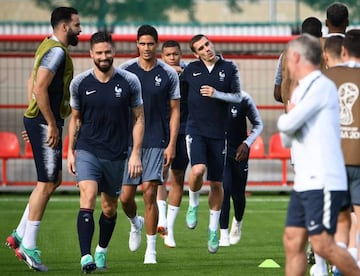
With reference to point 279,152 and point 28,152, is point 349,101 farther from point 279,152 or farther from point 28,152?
point 28,152

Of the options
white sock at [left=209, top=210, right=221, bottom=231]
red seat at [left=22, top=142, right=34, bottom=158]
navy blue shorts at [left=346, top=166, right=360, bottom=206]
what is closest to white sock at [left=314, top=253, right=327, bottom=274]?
navy blue shorts at [left=346, top=166, right=360, bottom=206]

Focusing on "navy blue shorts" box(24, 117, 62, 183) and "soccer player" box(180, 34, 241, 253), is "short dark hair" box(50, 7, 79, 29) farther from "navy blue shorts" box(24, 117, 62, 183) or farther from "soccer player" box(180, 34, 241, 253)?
"soccer player" box(180, 34, 241, 253)

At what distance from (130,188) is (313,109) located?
4547 millimetres

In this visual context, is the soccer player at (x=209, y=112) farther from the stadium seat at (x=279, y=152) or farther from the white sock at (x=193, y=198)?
the stadium seat at (x=279, y=152)

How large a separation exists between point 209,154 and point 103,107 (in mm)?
2607

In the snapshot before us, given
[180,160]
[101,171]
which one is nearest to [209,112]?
[180,160]

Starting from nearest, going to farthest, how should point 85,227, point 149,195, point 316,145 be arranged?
point 316,145 < point 85,227 < point 149,195

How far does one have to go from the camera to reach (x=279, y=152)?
23.5 m

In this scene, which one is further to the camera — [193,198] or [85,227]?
[193,198]

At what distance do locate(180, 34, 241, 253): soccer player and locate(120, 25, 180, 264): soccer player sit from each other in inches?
34.3

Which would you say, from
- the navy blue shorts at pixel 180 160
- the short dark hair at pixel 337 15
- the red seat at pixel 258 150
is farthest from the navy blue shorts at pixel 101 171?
the red seat at pixel 258 150

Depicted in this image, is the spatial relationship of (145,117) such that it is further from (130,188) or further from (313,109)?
(313,109)

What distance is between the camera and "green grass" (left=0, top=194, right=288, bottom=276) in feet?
41.9

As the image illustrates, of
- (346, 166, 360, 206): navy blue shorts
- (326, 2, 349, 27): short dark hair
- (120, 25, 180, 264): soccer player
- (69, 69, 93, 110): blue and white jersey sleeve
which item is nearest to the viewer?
(346, 166, 360, 206): navy blue shorts
